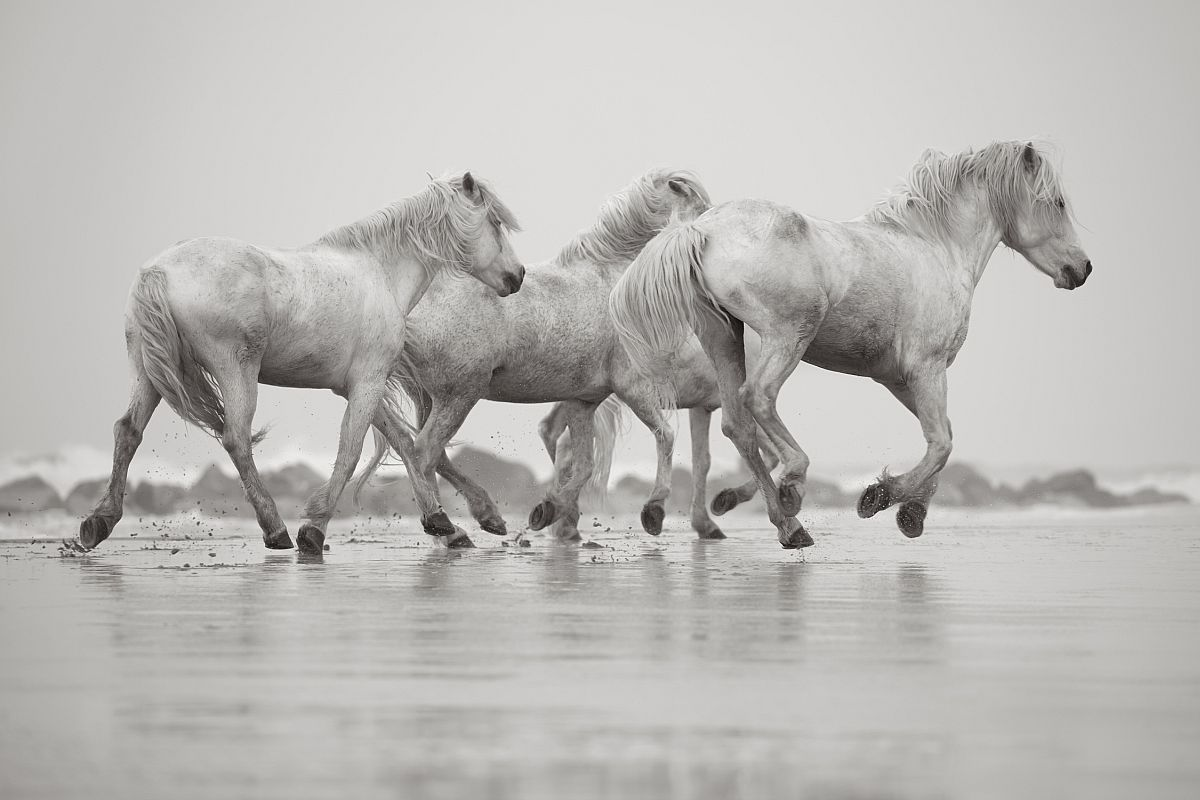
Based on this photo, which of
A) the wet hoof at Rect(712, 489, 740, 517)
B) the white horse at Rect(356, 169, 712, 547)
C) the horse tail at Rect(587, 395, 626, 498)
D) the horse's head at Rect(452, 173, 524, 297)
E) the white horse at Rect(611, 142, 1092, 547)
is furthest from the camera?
the horse tail at Rect(587, 395, 626, 498)

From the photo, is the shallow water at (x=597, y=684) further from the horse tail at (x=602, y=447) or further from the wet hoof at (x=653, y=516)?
the horse tail at (x=602, y=447)

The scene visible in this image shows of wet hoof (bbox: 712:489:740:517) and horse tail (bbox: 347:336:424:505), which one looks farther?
wet hoof (bbox: 712:489:740:517)

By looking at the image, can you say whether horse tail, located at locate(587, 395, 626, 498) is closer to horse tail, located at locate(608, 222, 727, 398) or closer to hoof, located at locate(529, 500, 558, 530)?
hoof, located at locate(529, 500, 558, 530)

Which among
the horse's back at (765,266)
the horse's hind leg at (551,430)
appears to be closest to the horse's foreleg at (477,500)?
the horse's hind leg at (551,430)

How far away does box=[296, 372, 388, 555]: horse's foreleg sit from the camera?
29.8 feet

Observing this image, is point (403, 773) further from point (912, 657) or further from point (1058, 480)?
point (1058, 480)

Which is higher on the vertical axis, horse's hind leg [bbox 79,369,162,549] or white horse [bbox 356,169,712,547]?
white horse [bbox 356,169,712,547]

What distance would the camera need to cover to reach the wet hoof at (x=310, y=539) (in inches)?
349

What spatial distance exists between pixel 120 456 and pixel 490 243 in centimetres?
274

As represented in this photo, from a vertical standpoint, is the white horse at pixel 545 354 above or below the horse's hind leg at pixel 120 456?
above

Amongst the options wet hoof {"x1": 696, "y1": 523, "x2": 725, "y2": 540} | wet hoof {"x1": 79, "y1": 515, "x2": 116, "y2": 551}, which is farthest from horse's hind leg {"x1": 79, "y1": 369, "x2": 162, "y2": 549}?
wet hoof {"x1": 696, "y1": 523, "x2": 725, "y2": 540}

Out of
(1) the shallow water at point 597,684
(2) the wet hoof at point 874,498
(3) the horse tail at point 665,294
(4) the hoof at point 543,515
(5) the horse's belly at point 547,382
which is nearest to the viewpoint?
(1) the shallow water at point 597,684

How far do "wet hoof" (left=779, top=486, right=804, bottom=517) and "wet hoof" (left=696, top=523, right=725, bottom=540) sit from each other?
3.66 meters

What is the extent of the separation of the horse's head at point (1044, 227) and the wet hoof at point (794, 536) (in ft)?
8.15
